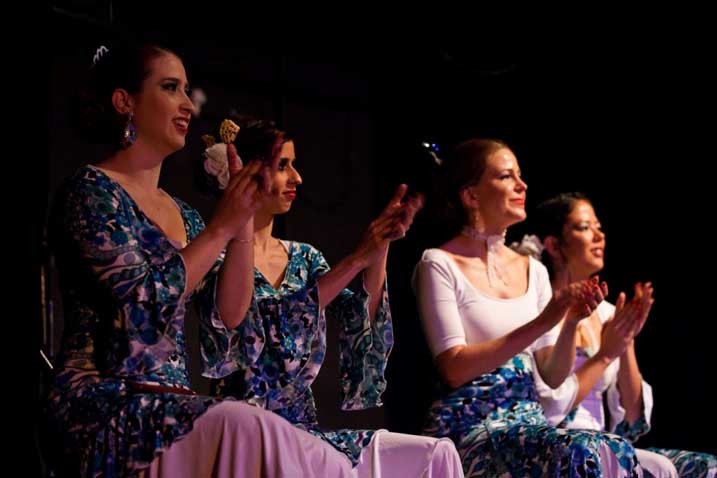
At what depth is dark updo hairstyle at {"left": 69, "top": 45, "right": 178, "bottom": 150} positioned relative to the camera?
2508 millimetres

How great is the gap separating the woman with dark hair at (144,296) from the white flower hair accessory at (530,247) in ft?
5.21

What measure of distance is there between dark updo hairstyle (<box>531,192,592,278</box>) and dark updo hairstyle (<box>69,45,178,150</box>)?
197 cm

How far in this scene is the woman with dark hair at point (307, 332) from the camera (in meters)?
2.61

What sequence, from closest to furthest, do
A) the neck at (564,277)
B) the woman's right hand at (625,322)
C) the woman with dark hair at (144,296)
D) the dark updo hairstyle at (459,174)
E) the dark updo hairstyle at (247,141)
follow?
the woman with dark hair at (144,296) < the dark updo hairstyle at (247,141) < the dark updo hairstyle at (459,174) < the woman's right hand at (625,322) < the neck at (564,277)

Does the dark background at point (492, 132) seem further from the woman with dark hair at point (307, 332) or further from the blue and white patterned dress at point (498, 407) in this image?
the woman with dark hair at point (307, 332)

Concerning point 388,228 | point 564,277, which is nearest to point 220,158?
point 388,228

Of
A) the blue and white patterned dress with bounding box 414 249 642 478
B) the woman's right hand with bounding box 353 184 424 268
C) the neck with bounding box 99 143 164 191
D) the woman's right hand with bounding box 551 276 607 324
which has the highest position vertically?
the neck with bounding box 99 143 164 191

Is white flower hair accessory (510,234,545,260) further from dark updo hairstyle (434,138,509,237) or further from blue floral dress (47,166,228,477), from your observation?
blue floral dress (47,166,228,477)

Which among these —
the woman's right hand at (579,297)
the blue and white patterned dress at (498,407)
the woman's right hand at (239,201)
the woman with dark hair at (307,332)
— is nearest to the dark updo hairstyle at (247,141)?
the woman with dark hair at (307,332)

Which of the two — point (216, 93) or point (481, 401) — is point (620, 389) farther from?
point (216, 93)

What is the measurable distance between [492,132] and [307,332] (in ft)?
6.91

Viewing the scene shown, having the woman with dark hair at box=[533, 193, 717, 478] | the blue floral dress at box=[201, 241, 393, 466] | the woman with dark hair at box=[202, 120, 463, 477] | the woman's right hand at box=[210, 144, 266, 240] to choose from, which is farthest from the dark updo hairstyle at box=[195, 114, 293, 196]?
the woman with dark hair at box=[533, 193, 717, 478]

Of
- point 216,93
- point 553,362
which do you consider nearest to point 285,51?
point 216,93

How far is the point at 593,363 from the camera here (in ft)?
12.1
